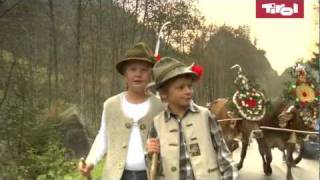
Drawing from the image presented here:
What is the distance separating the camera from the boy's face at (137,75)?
3.64 meters

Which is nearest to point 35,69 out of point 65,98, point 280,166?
point 65,98

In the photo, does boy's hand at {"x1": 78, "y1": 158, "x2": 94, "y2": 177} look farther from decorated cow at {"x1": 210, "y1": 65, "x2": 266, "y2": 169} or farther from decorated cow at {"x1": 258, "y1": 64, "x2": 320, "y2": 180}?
decorated cow at {"x1": 210, "y1": 65, "x2": 266, "y2": 169}

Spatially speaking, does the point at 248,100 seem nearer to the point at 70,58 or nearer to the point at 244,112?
the point at 244,112

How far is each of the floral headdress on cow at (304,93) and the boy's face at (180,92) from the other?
7.12m

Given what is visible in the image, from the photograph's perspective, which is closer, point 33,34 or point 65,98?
point 33,34

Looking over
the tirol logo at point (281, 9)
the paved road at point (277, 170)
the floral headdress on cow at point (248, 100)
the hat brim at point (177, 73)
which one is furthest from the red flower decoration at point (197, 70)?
the floral headdress on cow at point (248, 100)

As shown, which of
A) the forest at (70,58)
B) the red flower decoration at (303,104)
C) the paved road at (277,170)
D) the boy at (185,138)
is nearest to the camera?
the boy at (185,138)

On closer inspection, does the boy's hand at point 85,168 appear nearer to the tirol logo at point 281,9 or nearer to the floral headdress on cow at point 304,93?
the tirol logo at point 281,9

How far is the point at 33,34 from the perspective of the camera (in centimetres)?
1370

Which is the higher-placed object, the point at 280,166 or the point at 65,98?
the point at 65,98

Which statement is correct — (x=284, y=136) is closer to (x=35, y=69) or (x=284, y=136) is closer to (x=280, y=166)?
(x=280, y=166)

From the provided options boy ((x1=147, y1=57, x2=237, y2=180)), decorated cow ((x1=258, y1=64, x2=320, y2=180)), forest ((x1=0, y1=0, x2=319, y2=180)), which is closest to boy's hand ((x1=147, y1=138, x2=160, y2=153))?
boy ((x1=147, y1=57, x2=237, y2=180))

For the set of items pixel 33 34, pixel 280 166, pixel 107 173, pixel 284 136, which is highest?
pixel 33 34

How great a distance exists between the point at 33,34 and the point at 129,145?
10511 mm
